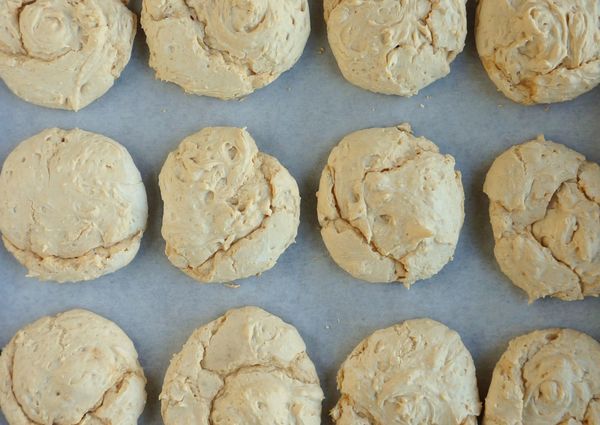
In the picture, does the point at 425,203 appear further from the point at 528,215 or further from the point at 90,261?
the point at 90,261

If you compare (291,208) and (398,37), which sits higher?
(398,37)

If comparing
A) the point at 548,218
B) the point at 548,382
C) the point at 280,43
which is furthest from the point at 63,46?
the point at 548,382

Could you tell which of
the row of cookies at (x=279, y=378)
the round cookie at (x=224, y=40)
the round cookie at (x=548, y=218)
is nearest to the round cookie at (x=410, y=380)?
the row of cookies at (x=279, y=378)

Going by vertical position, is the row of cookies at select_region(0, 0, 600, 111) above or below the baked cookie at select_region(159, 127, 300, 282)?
above

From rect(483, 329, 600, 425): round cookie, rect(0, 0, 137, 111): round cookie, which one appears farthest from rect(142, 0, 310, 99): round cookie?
rect(483, 329, 600, 425): round cookie

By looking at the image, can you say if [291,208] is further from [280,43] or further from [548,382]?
[548,382]

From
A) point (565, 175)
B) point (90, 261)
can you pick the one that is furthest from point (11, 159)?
point (565, 175)

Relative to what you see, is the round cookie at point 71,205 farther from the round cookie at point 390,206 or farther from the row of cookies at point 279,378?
the round cookie at point 390,206

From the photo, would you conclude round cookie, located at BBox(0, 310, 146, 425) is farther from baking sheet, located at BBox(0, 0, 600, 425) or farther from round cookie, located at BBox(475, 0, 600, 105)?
round cookie, located at BBox(475, 0, 600, 105)
